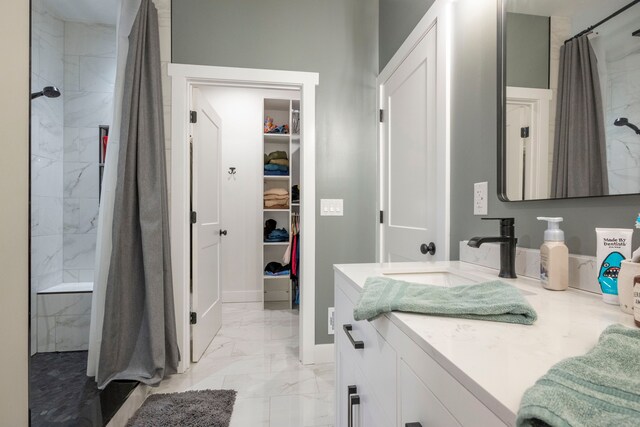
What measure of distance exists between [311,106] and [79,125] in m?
1.91

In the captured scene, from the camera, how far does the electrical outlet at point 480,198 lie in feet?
3.81

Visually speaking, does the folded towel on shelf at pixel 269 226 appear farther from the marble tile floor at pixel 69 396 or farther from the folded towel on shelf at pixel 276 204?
the marble tile floor at pixel 69 396

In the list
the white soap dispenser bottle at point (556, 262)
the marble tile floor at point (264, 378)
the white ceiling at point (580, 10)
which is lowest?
the marble tile floor at point (264, 378)

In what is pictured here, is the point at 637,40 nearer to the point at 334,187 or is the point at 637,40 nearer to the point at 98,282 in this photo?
the point at 334,187

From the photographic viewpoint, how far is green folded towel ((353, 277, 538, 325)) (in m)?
0.55

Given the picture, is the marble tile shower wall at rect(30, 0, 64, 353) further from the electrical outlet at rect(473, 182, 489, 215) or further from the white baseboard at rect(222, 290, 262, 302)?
the electrical outlet at rect(473, 182, 489, 215)

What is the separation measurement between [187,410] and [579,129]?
1961mm

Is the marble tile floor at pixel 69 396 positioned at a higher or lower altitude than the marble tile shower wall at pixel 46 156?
lower

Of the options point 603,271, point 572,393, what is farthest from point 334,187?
point 572,393

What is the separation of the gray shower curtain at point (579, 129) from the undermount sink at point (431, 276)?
1.14ft

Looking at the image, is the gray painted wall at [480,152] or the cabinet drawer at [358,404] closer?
the cabinet drawer at [358,404]

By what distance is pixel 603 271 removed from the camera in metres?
0.67

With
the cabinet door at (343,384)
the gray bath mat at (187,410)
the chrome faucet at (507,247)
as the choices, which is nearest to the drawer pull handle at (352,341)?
the cabinet door at (343,384)

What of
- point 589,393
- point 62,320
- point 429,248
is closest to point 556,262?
point 589,393
